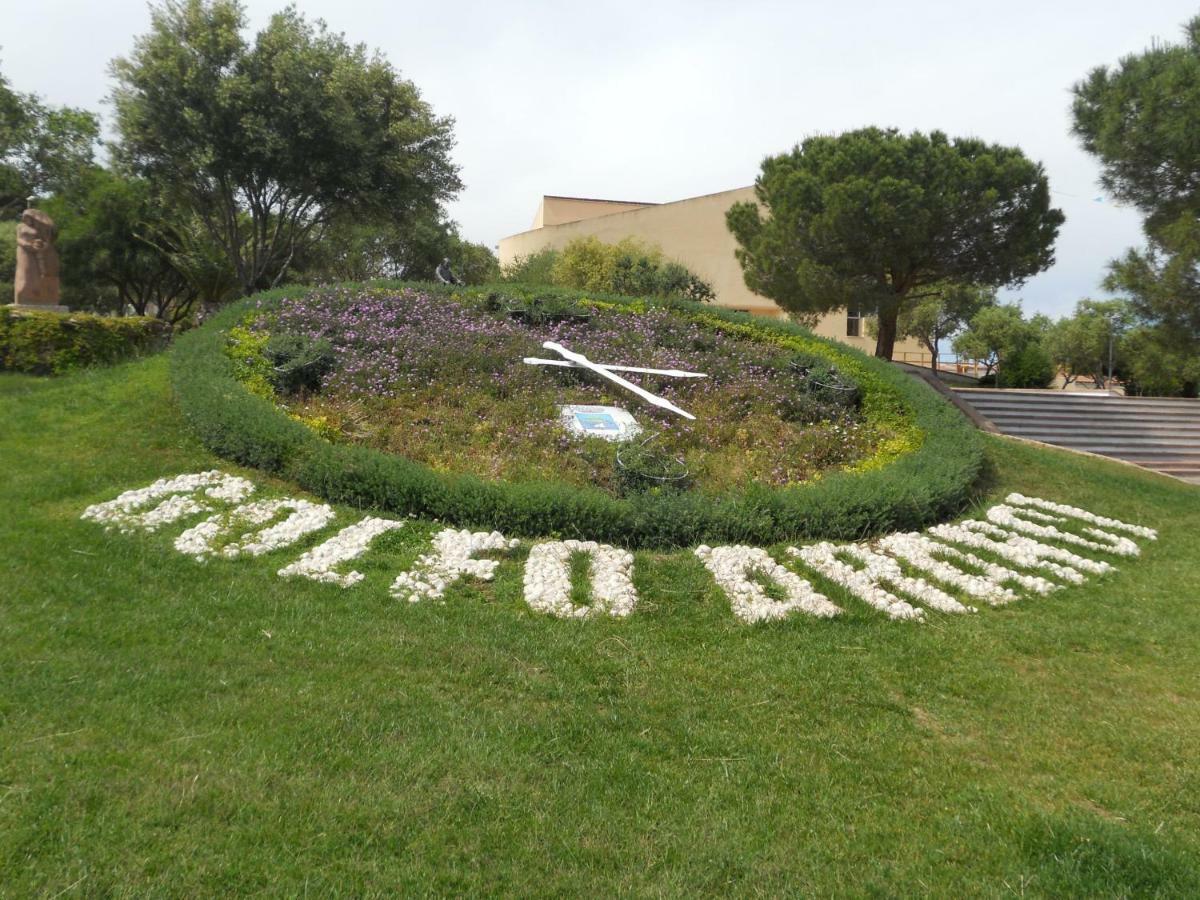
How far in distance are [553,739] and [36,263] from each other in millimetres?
12506

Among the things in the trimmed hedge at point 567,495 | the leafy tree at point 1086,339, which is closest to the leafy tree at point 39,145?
the trimmed hedge at point 567,495

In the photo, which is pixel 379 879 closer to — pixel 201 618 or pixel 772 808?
pixel 772 808

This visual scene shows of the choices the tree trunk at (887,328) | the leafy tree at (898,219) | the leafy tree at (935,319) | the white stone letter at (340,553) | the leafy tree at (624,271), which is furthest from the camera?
the leafy tree at (935,319)

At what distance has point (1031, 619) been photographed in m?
5.22

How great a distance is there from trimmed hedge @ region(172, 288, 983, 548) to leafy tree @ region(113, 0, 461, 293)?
26.8ft

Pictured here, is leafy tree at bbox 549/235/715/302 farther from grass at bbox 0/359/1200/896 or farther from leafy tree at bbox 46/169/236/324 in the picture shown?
grass at bbox 0/359/1200/896

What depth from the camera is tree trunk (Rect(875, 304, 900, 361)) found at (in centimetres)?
1659

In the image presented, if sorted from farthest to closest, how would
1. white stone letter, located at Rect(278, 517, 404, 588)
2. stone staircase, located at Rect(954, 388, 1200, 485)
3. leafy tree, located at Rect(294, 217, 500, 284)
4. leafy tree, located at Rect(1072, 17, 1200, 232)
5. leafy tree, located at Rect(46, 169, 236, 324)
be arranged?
leafy tree, located at Rect(294, 217, 500, 284), leafy tree, located at Rect(46, 169, 236, 324), stone staircase, located at Rect(954, 388, 1200, 485), leafy tree, located at Rect(1072, 17, 1200, 232), white stone letter, located at Rect(278, 517, 404, 588)

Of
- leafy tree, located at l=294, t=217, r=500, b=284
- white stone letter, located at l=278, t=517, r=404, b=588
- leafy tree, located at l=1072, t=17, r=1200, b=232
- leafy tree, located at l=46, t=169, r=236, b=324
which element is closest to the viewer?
white stone letter, located at l=278, t=517, r=404, b=588

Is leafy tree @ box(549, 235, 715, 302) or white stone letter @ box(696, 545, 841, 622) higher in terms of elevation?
leafy tree @ box(549, 235, 715, 302)

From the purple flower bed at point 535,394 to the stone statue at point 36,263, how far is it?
4.87 m

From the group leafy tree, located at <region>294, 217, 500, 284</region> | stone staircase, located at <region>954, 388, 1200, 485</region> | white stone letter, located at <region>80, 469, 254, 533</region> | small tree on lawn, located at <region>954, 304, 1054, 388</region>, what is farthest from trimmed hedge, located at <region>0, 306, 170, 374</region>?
small tree on lawn, located at <region>954, 304, 1054, 388</region>

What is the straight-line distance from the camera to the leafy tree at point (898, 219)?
1549 cm

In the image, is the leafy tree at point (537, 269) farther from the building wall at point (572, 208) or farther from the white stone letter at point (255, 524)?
the white stone letter at point (255, 524)
